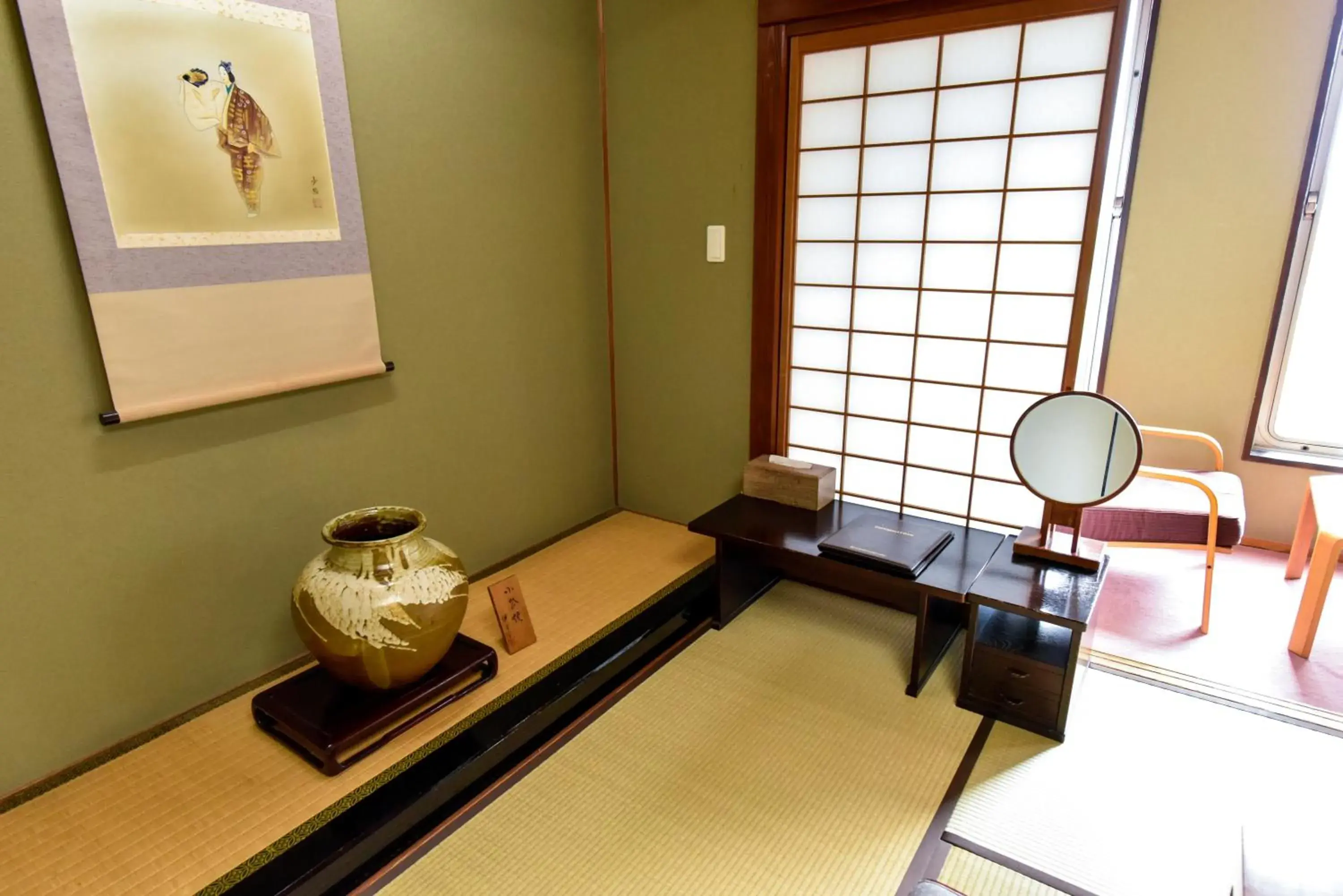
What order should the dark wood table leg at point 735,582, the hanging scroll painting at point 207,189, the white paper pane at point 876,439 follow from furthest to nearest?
the white paper pane at point 876,439 < the dark wood table leg at point 735,582 < the hanging scroll painting at point 207,189

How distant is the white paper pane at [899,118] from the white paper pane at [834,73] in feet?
0.33

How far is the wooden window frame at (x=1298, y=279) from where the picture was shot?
2.92 meters

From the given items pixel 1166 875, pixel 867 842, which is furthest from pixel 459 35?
pixel 1166 875

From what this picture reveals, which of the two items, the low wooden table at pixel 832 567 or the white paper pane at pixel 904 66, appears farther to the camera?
the white paper pane at pixel 904 66

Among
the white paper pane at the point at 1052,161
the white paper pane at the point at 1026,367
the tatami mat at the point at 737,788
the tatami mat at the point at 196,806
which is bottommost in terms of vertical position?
the tatami mat at the point at 737,788

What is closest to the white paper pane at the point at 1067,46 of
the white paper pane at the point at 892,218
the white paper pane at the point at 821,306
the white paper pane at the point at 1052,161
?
the white paper pane at the point at 1052,161

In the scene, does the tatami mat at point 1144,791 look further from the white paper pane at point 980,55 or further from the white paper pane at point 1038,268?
the white paper pane at point 980,55

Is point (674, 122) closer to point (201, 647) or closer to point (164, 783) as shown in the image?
point (201, 647)

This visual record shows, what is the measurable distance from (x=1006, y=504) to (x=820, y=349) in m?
0.88

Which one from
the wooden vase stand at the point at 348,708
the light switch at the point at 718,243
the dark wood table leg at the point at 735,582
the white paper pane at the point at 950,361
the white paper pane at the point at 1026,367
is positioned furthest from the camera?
the light switch at the point at 718,243

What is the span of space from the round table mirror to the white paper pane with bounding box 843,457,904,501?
1.96 ft

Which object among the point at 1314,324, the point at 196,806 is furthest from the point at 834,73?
the point at 196,806

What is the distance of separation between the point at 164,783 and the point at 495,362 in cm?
163

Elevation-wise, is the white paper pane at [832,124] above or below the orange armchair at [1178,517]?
above
